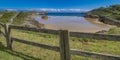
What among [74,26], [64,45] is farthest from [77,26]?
[64,45]

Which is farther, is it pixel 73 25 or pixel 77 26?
pixel 73 25

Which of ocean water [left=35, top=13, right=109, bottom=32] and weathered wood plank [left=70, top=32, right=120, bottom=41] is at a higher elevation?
weathered wood plank [left=70, top=32, right=120, bottom=41]

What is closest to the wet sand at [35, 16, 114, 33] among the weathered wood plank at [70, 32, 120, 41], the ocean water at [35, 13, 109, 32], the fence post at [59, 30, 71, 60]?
the ocean water at [35, 13, 109, 32]

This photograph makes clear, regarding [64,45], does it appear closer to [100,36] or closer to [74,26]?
[100,36]

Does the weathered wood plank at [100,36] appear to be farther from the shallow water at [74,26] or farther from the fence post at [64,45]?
the shallow water at [74,26]

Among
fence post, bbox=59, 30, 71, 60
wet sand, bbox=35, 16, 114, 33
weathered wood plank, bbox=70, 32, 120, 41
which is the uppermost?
weathered wood plank, bbox=70, 32, 120, 41

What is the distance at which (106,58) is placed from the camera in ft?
25.4

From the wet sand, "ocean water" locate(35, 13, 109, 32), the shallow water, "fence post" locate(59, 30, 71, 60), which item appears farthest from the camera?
"ocean water" locate(35, 13, 109, 32)

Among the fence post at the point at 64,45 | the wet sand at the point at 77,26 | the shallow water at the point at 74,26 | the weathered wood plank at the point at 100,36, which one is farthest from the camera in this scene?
the shallow water at the point at 74,26

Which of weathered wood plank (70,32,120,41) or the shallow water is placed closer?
weathered wood plank (70,32,120,41)

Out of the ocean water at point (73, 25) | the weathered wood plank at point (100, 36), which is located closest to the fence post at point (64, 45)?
the weathered wood plank at point (100, 36)

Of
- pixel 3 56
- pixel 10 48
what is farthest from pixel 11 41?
pixel 3 56

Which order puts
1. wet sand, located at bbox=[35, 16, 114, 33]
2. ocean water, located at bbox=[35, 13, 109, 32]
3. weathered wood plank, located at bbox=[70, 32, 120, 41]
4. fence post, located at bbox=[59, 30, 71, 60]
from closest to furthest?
1. weathered wood plank, located at bbox=[70, 32, 120, 41]
2. fence post, located at bbox=[59, 30, 71, 60]
3. wet sand, located at bbox=[35, 16, 114, 33]
4. ocean water, located at bbox=[35, 13, 109, 32]

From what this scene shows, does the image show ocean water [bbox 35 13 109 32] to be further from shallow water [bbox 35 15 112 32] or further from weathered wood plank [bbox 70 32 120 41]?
weathered wood plank [bbox 70 32 120 41]
